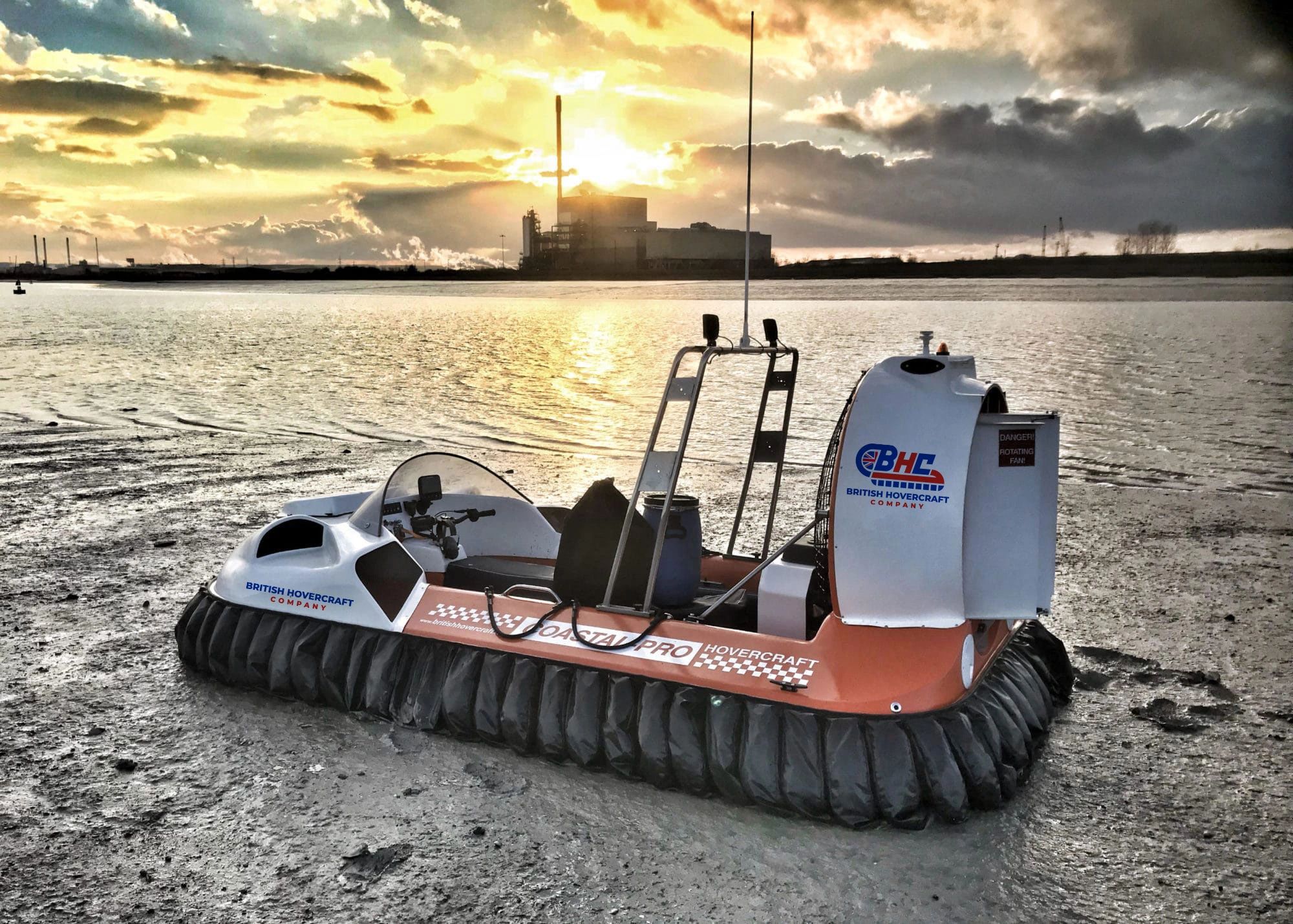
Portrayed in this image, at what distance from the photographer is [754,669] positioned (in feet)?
11.7

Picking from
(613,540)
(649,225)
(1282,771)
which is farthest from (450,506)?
(649,225)

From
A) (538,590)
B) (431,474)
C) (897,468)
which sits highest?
(897,468)

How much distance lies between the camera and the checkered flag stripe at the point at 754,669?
3.47 m

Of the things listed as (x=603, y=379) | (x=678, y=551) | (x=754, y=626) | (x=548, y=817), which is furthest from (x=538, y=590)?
(x=603, y=379)

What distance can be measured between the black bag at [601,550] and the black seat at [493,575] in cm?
43

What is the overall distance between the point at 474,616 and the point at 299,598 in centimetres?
89

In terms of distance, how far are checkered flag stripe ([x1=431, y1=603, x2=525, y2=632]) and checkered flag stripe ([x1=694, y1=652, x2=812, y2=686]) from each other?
81 centimetres

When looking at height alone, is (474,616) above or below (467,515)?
below

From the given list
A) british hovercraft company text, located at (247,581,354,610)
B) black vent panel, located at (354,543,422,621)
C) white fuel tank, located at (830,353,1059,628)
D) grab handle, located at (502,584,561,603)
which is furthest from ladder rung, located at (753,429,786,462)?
british hovercraft company text, located at (247,581,354,610)

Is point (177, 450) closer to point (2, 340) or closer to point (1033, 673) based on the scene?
point (1033, 673)

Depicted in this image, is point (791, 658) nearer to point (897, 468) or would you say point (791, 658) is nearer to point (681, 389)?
point (897, 468)

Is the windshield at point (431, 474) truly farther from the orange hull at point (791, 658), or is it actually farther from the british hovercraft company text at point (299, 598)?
the orange hull at point (791, 658)

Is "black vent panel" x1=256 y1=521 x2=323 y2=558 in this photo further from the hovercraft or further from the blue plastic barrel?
the blue plastic barrel

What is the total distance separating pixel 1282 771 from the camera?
12.5 feet
